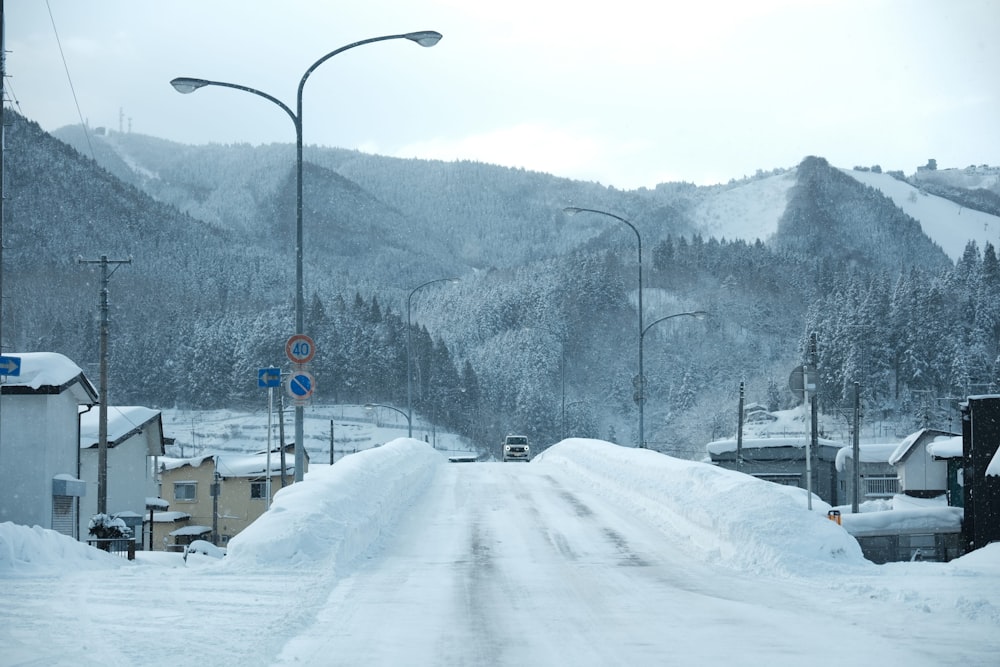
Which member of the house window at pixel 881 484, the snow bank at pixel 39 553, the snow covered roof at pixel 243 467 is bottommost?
the house window at pixel 881 484

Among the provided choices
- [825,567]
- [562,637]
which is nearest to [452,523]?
[825,567]

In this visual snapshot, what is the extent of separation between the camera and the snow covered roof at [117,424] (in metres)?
46.2

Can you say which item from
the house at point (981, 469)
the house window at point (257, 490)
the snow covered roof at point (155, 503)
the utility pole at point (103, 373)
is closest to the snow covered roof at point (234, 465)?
the house window at point (257, 490)

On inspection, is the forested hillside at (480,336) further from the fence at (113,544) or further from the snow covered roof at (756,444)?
the fence at (113,544)

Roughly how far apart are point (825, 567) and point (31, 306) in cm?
14335

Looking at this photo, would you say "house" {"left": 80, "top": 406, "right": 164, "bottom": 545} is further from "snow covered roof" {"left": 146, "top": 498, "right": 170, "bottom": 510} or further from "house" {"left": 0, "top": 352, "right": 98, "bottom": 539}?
"house" {"left": 0, "top": 352, "right": 98, "bottom": 539}

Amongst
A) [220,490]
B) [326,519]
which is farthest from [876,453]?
[326,519]

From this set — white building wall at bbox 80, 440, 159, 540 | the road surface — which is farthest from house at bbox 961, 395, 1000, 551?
white building wall at bbox 80, 440, 159, 540

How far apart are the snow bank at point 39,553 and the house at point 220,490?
47.5 m

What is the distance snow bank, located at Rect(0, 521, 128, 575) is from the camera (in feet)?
43.5

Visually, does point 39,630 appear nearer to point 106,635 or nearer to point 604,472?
point 106,635

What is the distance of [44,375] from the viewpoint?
114 ft

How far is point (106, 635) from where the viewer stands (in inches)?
363

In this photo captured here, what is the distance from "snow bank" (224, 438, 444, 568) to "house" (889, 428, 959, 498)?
152 ft
